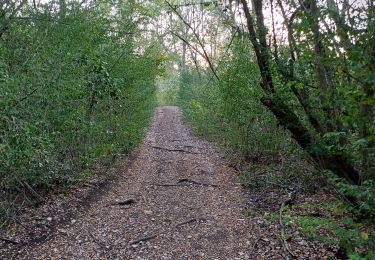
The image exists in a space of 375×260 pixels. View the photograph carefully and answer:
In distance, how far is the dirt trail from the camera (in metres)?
5.14

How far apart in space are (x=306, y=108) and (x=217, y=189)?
3.59 meters

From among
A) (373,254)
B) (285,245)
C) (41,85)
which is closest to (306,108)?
(285,245)

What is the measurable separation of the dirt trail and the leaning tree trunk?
4.95ft

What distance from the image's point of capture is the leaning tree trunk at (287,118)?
4.61 metres

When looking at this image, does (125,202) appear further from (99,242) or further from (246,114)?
(246,114)

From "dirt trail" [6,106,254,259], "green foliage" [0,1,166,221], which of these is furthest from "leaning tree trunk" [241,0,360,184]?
"green foliage" [0,1,166,221]

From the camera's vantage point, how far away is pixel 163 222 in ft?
20.4

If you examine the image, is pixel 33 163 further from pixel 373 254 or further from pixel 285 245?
pixel 373 254

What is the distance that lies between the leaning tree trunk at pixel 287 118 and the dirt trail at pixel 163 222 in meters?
1.51

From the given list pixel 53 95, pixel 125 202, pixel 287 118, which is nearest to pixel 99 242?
pixel 125 202

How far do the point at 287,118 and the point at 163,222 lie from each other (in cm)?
254

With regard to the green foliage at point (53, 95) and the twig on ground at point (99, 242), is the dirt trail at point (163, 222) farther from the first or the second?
the green foliage at point (53, 95)

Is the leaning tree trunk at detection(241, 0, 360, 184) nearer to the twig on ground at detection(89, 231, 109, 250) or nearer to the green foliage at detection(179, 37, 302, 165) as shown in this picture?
the green foliage at detection(179, 37, 302, 165)

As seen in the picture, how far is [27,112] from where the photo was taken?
527 centimetres
